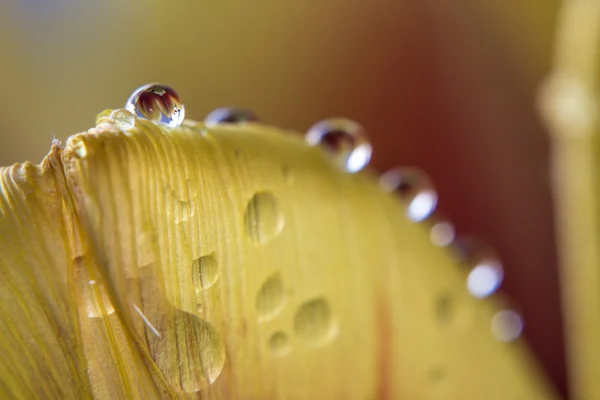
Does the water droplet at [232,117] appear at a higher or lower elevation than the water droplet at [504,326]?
higher

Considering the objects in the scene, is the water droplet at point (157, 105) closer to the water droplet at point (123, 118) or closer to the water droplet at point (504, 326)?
the water droplet at point (123, 118)

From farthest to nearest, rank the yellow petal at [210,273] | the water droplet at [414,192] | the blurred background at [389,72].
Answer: the blurred background at [389,72]
the water droplet at [414,192]
the yellow petal at [210,273]

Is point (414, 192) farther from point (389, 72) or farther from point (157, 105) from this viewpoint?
point (389, 72)

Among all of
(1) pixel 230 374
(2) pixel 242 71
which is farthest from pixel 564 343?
(1) pixel 230 374

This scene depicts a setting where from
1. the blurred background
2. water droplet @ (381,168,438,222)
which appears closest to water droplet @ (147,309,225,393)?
water droplet @ (381,168,438,222)

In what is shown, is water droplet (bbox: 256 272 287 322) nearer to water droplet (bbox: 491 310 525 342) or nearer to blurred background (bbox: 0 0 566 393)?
water droplet (bbox: 491 310 525 342)

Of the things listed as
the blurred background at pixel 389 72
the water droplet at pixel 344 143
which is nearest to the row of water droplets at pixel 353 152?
the water droplet at pixel 344 143
